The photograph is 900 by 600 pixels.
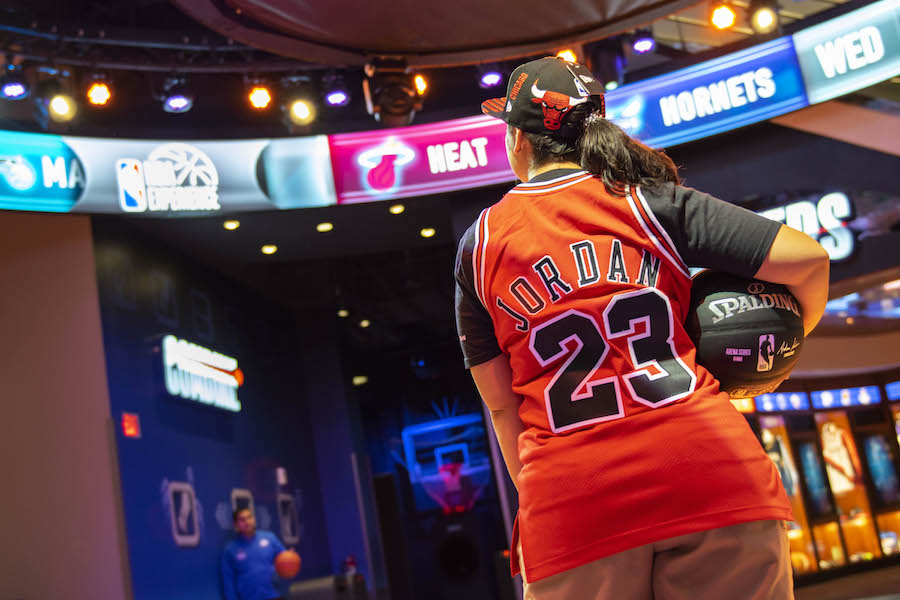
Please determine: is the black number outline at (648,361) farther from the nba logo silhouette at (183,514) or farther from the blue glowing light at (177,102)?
the nba logo silhouette at (183,514)

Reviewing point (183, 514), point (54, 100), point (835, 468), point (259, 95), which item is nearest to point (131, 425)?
point (183, 514)

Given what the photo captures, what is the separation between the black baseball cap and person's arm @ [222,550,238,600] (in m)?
6.86

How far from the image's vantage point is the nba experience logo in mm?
5961

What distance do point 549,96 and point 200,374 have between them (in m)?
7.02

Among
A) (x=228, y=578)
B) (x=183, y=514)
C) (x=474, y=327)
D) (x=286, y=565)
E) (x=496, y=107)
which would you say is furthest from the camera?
(x=286, y=565)

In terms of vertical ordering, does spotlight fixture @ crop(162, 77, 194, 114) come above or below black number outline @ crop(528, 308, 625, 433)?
above

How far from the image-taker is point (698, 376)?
1.27m

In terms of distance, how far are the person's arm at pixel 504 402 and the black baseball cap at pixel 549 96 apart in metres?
0.40

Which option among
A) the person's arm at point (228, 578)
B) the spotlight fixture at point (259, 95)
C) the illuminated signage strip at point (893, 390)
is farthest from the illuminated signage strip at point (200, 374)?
the illuminated signage strip at point (893, 390)

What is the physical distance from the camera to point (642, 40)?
20.1 ft

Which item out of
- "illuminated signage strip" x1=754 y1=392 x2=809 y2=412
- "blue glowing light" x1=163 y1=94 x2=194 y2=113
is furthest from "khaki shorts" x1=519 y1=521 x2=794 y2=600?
"illuminated signage strip" x1=754 y1=392 x2=809 y2=412

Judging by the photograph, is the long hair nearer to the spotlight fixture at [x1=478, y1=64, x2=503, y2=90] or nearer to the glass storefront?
the spotlight fixture at [x1=478, y1=64, x2=503, y2=90]

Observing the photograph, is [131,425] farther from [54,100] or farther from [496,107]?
[496,107]

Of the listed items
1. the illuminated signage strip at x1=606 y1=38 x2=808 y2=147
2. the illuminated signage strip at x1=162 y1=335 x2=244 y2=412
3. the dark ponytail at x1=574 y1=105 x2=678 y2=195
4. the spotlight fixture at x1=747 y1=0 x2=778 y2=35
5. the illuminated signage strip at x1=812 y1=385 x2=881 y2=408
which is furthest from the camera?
the illuminated signage strip at x1=162 y1=335 x2=244 y2=412
